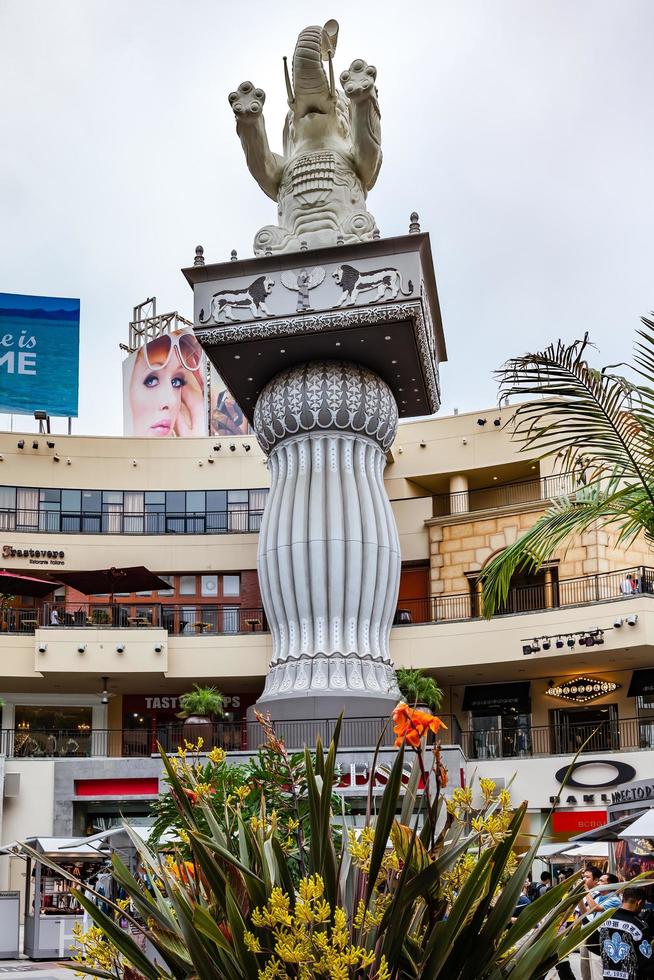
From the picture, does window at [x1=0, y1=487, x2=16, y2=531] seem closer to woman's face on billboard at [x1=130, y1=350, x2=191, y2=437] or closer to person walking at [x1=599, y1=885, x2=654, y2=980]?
woman's face on billboard at [x1=130, y1=350, x2=191, y2=437]

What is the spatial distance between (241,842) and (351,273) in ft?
71.8

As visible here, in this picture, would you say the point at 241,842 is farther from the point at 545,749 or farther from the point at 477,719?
the point at 477,719

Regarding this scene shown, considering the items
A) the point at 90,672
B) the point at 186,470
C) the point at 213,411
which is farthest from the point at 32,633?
the point at 213,411

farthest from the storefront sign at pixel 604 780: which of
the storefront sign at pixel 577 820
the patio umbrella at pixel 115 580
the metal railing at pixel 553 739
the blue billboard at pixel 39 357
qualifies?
the blue billboard at pixel 39 357

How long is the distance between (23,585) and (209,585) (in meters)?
6.38

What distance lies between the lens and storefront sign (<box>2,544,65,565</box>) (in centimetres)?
3772

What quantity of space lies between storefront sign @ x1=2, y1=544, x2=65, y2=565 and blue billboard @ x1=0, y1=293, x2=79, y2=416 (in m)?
6.98

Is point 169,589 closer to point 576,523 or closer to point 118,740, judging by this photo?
point 118,740

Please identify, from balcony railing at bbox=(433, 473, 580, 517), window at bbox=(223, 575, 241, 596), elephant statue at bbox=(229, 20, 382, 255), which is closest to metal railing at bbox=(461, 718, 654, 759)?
balcony railing at bbox=(433, 473, 580, 517)

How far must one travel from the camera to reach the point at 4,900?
21.4m

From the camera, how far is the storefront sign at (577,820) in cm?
2945

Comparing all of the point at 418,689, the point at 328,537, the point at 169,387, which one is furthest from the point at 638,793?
the point at 169,387

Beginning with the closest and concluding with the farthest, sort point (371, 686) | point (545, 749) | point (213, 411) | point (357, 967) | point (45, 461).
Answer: point (357, 967) → point (371, 686) → point (545, 749) → point (45, 461) → point (213, 411)

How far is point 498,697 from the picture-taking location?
36.0m
